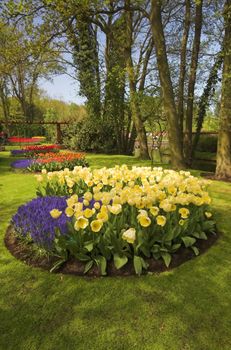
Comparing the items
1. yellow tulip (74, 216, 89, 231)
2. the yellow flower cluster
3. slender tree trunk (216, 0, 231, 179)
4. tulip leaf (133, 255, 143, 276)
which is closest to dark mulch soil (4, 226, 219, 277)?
tulip leaf (133, 255, 143, 276)

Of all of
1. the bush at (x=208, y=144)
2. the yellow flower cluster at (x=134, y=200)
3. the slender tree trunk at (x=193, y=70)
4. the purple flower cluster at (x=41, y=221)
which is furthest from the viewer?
the bush at (x=208, y=144)

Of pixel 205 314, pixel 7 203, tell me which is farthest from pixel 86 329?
pixel 7 203

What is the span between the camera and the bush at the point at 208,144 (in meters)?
25.5

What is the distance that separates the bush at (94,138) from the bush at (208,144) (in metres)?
9.04

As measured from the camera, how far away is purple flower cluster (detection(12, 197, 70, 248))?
158 inches

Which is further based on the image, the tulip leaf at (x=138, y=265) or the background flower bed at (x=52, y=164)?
the background flower bed at (x=52, y=164)

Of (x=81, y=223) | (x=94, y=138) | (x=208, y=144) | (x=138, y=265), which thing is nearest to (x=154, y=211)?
(x=138, y=265)

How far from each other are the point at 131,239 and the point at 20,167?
940 centimetres

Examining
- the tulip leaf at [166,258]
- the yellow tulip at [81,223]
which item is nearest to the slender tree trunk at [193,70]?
the tulip leaf at [166,258]

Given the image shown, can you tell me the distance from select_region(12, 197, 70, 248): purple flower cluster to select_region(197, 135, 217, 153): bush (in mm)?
22457

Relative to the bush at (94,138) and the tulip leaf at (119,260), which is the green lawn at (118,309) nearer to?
the tulip leaf at (119,260)

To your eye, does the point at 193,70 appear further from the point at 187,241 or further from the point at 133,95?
the point at 187,241

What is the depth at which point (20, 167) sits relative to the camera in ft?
38.6

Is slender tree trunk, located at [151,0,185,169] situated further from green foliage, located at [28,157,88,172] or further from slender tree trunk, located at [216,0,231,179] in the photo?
green foliage, located at [28,157,88,172]
